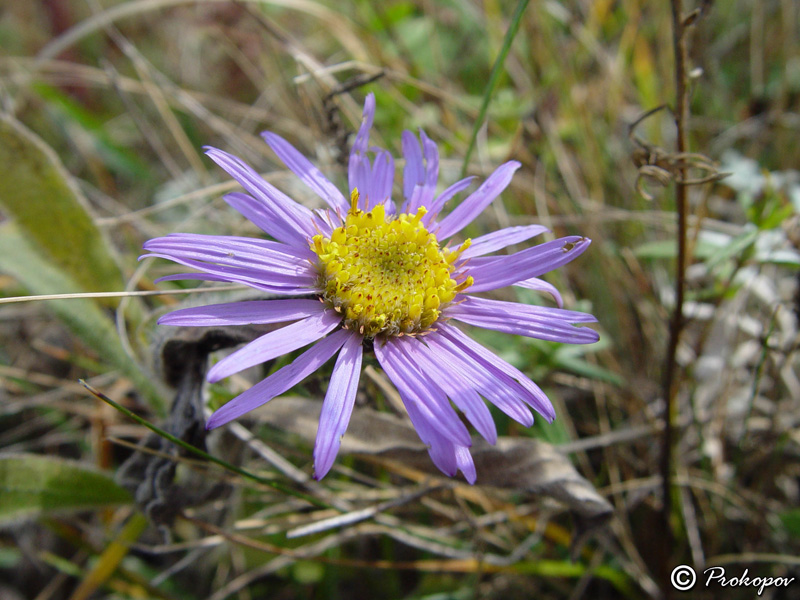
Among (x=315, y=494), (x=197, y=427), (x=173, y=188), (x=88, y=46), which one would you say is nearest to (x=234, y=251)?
(x=197, y=427)

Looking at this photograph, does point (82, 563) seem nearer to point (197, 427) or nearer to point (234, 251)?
point (197, 427)

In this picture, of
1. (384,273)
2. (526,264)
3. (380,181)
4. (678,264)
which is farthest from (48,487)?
(678,264)

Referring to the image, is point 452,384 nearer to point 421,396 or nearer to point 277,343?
point 421,396

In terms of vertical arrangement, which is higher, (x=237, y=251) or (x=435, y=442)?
(x=237, y=251)

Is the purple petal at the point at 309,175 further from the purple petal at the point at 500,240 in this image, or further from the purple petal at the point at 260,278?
the purple petal at the point at 500,240

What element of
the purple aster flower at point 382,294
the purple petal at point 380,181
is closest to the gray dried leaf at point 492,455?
the purple aster flower at point 382,294

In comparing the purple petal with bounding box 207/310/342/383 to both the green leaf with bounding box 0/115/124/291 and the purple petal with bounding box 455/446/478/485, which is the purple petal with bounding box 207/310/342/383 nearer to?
the purple petal with bounding box 455/446/478/485

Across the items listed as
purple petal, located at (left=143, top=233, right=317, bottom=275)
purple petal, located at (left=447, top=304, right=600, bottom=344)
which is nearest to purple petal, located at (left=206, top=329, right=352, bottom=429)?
purple petal, located at (left=143, top=233, right=317, bottom=275)
